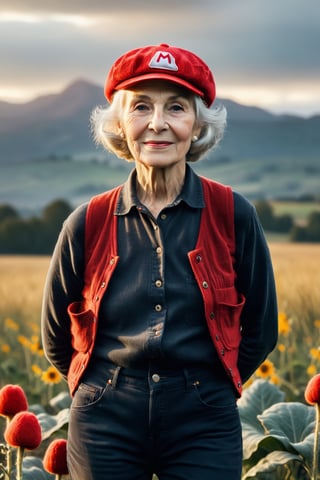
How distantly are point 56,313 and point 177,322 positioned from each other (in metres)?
0.47

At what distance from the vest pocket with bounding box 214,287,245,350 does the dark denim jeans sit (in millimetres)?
119

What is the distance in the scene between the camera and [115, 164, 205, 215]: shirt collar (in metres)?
2.72

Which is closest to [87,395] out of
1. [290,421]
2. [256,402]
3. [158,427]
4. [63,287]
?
[158,427]

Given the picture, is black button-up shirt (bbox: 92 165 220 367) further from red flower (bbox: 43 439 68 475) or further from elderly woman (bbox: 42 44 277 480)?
red flower (bbox: 43 439 68 475)

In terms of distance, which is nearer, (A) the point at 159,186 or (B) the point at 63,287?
(A) the point at 159,186

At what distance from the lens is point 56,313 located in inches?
115

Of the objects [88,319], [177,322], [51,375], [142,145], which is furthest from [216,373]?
[51,375]

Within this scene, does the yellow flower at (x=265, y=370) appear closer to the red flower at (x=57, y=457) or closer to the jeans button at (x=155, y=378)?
the red flower at (x=57, y=457)

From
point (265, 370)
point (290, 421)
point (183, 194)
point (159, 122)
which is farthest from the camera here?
point (265, 370)

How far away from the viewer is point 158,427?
2.63 m

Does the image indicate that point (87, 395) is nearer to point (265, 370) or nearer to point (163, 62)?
point (163, 62)

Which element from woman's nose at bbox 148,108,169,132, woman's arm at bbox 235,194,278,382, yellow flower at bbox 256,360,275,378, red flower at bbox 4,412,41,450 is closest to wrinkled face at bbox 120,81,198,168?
woman's nose at bbox 148,108,169,132

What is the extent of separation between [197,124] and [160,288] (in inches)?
19.9

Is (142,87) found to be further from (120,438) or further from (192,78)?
(120,438)
